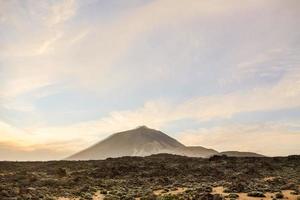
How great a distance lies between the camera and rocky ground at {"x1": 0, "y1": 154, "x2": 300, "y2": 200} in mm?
39812

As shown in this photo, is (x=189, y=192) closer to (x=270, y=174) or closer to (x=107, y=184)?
(x=107, y=184)

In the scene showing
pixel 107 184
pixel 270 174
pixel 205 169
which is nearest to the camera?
pixel 107 184

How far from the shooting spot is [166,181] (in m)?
51.3

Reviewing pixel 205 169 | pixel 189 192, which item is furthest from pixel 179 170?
pixel 189 192

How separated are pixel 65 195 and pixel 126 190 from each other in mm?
7072

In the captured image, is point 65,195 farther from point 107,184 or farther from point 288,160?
point 288,160

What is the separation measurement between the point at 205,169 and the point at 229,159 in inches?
507

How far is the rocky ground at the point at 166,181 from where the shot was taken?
131 feet

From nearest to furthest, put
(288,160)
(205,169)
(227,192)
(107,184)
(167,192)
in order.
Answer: (227,192) → (167,192) → (107,184) → (205,169) → (288,160)

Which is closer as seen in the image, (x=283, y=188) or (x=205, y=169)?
(x=283, y=188)

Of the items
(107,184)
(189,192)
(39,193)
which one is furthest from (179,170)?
(39,193)

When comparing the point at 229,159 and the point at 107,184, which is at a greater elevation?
the point at 229,159

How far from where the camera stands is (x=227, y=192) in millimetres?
39938

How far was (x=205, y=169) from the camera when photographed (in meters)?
60.6
